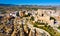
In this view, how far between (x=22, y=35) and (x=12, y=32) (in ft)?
2.89

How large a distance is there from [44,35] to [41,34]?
19cm

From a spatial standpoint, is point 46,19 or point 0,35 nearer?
point 0,35

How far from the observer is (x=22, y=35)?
8102mm

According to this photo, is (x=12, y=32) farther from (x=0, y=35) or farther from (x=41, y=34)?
(x=41, y=34)

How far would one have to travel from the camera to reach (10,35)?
880 cm

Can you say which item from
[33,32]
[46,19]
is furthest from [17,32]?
[46,19]

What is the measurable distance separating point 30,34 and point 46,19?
7.31 m

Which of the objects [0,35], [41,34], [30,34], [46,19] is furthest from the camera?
[46,19]

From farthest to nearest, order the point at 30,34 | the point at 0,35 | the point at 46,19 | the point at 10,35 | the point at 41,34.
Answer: the point at 46,19 → the point at 0,35 → the point at 10,35 → the point at 30,34 → the point at 41,34

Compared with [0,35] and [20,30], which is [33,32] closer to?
[20,30]

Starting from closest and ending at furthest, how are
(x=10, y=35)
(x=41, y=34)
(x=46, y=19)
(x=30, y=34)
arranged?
(x=41, y=34) → (x=30, y=34) → (x=10, y=35) → (x=46, y=19)

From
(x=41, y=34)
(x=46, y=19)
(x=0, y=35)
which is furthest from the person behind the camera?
(x=46, y=19)

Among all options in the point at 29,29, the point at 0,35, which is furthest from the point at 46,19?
the point at 29,29

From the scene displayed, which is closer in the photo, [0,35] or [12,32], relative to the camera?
[12,32]
